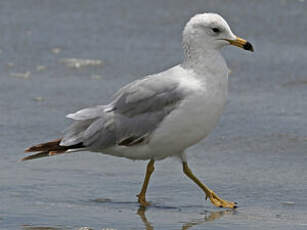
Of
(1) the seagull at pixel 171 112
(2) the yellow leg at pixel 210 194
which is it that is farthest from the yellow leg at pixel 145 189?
(2) the yellow leg at pixel 210 194

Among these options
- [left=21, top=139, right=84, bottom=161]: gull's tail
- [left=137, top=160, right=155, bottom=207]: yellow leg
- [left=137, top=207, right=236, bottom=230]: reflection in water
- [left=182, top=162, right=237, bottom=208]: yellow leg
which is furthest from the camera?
[left=21, top=139, right=84, bottom=161]: gull's tail

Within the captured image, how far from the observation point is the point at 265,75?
30.5 feet

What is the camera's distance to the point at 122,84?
9125 mm

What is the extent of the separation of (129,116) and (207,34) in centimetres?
80

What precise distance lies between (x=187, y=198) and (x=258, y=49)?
4325mm

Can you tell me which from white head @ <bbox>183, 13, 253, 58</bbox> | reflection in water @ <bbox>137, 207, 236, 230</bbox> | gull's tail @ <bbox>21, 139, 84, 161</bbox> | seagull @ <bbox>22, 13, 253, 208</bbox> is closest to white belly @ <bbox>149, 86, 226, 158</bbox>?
seagull @ <bbox>22, 13, 253, 208</bbox>

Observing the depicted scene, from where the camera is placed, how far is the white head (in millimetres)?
6016

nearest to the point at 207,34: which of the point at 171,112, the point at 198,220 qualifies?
the point at 171,112

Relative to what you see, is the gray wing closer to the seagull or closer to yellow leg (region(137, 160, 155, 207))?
the seagull

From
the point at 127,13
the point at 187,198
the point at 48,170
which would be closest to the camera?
the point at 187,198

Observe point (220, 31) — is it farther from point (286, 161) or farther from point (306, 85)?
point (306, 85)

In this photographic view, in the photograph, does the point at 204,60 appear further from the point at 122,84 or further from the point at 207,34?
the point at 122,84

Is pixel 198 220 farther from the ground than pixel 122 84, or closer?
closer

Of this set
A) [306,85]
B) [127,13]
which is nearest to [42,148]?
[306,85]
